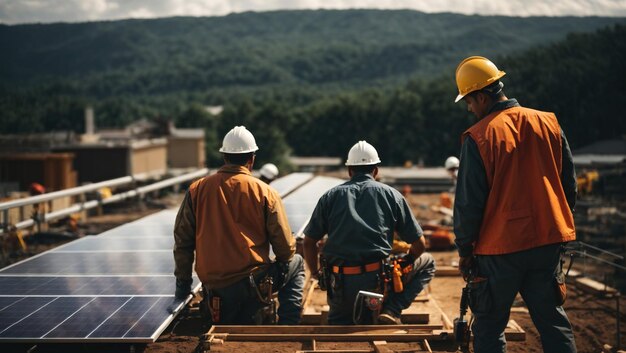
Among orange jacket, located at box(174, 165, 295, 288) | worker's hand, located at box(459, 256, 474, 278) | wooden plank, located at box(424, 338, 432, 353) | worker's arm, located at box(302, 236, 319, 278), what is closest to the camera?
worker's hand, located at box(459, 256, 474, 278)

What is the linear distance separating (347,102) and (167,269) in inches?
4287

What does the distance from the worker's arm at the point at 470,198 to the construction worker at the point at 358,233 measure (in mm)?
2053

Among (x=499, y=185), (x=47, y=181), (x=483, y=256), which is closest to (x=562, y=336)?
(x=483, y=256)

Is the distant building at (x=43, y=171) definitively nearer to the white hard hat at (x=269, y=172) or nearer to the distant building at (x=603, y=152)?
the distant building at (x=603, y=152)

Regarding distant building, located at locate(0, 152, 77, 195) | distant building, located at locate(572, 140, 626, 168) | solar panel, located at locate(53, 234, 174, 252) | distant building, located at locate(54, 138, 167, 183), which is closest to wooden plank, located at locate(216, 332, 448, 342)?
solar panel, located at locate(53, 234, 174, 252)

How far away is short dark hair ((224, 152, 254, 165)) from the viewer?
7121mm

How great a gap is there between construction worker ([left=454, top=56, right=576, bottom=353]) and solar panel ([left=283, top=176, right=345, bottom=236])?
4.27 metres

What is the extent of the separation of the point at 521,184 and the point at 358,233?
2412mm

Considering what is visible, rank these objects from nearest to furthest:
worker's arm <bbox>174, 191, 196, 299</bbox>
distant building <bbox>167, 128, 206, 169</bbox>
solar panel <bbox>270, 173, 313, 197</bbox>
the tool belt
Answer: worker's arm <bbox>174, 191, 196, 299</bbox> → the tool belt → solar panel <bbox>270, 173, 313, 197</bbox> → distant building <bbox>167, 128, 206, 169</bbox>

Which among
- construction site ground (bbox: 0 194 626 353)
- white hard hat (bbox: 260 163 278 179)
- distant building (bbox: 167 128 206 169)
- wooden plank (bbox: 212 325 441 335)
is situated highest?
white hard hat (bbox: 260 163 278 179)

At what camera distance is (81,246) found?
9.28m

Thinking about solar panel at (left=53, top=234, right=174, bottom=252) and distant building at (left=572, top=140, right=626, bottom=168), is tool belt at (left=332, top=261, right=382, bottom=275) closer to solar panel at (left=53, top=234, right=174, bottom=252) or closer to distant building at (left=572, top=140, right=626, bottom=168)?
solar panel at (left=53, top=234, right=174, bottom=252)

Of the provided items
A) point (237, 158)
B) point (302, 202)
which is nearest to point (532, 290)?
point (237, 158)

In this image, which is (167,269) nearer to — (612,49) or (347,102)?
(612,49)
